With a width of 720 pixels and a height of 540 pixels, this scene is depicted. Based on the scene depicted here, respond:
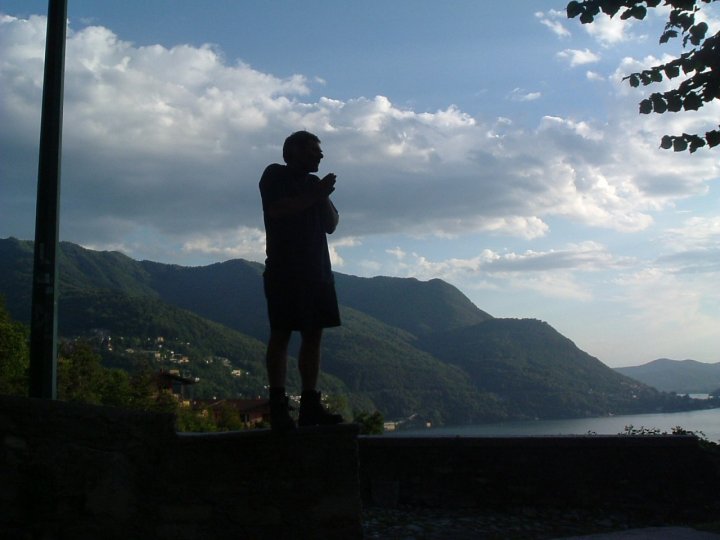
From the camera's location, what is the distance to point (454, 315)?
18350cm

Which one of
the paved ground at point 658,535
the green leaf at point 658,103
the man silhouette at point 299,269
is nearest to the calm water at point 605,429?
the paved ground at point 658,535

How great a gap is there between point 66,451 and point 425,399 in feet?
323

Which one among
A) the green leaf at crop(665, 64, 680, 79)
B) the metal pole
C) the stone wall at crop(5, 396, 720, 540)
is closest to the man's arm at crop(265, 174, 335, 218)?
the stone wall at crop(5, 396, 720, 540)

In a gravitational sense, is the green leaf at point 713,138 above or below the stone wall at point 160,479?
above

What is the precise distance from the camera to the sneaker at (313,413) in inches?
161

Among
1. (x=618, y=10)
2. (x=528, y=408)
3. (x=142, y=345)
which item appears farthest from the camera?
(x=142, y=345)

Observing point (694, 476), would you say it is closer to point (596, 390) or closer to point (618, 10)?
point (618, 10)

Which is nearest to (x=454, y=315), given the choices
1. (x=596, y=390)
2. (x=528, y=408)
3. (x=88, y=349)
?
(x=596, y=390)

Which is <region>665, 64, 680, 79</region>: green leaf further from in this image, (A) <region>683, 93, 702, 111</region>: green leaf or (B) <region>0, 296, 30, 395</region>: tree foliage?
(B) <region>0, 296, 30, 395</region>: tree foliage

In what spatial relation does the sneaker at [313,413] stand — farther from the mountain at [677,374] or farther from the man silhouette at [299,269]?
the mountain at [677,374]

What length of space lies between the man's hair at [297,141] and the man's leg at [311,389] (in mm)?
1048

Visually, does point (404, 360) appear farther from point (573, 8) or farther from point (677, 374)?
point (573, 8)

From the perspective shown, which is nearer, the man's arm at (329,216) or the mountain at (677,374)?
the man's arm at (329,216)

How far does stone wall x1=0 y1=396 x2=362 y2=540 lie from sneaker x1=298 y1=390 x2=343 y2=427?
0.52ft
